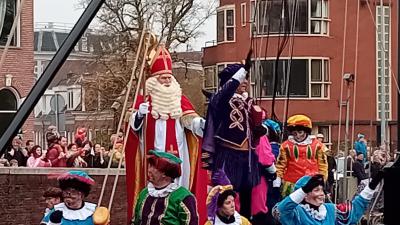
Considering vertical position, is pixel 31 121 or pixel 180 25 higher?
pixel 180 25

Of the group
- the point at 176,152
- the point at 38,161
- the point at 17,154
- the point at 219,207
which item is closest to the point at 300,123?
the point at 176,152

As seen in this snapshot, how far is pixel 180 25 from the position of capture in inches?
1109

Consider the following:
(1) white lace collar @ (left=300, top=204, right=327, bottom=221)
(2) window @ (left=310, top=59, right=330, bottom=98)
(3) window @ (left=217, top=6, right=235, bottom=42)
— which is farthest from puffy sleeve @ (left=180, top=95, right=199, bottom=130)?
(3) window @ (left=217, top=6, right=235, bottom=42)

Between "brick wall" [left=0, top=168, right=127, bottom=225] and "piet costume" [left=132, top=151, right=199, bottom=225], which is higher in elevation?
"piet costume" [left=132, top=151, right=199, bottom=225]

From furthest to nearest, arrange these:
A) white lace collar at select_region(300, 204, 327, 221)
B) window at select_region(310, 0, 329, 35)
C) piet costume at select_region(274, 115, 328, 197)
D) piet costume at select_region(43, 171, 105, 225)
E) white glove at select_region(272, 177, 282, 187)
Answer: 1. window at select_region(310, 0, 329, 35)
2. piet costume at select_region(274, 115, 328, 197)
3. white glove at select_region(272, 177, 282, 187)
4. white lace collar at select_region(300, 204, 327, 221)
5. piet costume at select_region(43, 171, 105, 225)

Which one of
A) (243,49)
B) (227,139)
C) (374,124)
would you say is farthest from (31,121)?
(227,139)

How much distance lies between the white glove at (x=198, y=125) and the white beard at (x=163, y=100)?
15cm

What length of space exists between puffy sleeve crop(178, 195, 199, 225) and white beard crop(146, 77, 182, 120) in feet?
8.11

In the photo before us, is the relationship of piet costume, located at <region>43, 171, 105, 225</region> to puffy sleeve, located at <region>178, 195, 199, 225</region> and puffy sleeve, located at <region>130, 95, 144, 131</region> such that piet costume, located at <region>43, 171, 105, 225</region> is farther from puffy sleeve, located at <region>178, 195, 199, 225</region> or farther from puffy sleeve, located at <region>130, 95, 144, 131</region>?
puffy sleeve, located at <region>130, 95, 144, 131</region>

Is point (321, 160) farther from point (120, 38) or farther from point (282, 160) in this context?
point (120, 38)

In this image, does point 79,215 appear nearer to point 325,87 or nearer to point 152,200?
point 152,200

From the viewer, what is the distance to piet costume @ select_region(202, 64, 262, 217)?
7.96m

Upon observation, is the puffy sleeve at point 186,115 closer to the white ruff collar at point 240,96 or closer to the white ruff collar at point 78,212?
the white ruff collar at point 240,96

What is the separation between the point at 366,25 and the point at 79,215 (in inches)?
1105
